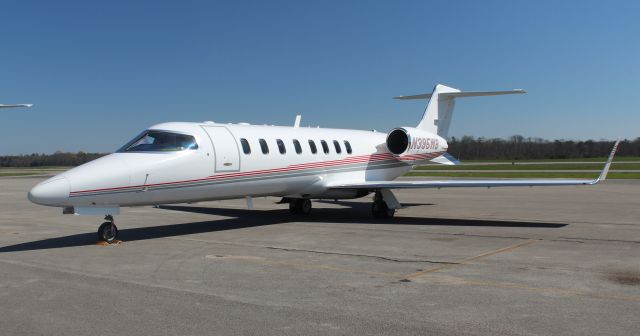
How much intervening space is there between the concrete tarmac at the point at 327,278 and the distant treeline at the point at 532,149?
8093 cm

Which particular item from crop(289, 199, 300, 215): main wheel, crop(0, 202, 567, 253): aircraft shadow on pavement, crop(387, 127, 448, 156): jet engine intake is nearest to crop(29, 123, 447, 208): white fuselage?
crop(387, 127, 448, 156): jet engine intake

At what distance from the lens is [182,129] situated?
11.9 metres

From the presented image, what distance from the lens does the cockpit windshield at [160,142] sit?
440 inches

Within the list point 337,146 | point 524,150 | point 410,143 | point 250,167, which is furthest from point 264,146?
point 524,150

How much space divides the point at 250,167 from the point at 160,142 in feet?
7.59

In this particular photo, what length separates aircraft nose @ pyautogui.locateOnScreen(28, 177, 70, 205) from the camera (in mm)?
9383

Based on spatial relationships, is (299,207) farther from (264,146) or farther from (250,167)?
(250,167)

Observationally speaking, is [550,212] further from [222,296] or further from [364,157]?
[222,296]

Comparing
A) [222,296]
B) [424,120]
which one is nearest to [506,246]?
[222,296]

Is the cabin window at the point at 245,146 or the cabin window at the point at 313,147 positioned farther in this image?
the cabin window at the point at 313,147

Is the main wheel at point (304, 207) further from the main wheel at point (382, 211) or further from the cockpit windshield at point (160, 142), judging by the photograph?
the cockpit windshield at point (160, 142)

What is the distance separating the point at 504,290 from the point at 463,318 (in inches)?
54.0

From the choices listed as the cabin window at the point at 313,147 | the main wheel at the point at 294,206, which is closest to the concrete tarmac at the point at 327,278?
the cabin window at the point at 313,147

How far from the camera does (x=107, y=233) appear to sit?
10.8m
